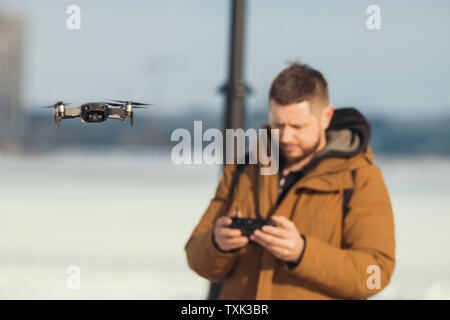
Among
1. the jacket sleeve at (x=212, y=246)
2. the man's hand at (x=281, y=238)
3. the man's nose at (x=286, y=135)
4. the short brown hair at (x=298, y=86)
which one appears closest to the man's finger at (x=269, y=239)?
the man's hand at (x=281, y=238)

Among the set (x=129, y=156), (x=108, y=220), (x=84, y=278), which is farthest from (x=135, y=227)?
(x=129, y=156)

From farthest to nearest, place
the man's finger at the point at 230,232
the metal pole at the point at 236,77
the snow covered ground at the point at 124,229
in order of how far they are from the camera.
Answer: the snow covered ground at the point at 124,229
the metal pole at the point at 236,77
the man's finger at the point at 230,232

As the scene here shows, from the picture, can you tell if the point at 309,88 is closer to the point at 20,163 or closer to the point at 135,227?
the point at 135,227

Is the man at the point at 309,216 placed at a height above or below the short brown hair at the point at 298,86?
below

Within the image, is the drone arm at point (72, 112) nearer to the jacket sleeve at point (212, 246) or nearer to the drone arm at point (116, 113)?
the drone arm at point (116, 113)

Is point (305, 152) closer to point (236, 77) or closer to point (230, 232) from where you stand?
point (230, 232)

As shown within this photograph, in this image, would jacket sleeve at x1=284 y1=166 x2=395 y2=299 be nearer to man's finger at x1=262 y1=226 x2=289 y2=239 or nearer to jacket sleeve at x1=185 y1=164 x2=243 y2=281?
man's finger at x1=262 y1=226 x2=289 y2=239

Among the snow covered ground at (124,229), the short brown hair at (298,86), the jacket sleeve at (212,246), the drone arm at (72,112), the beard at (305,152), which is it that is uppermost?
the short brown hair at (298,86)
